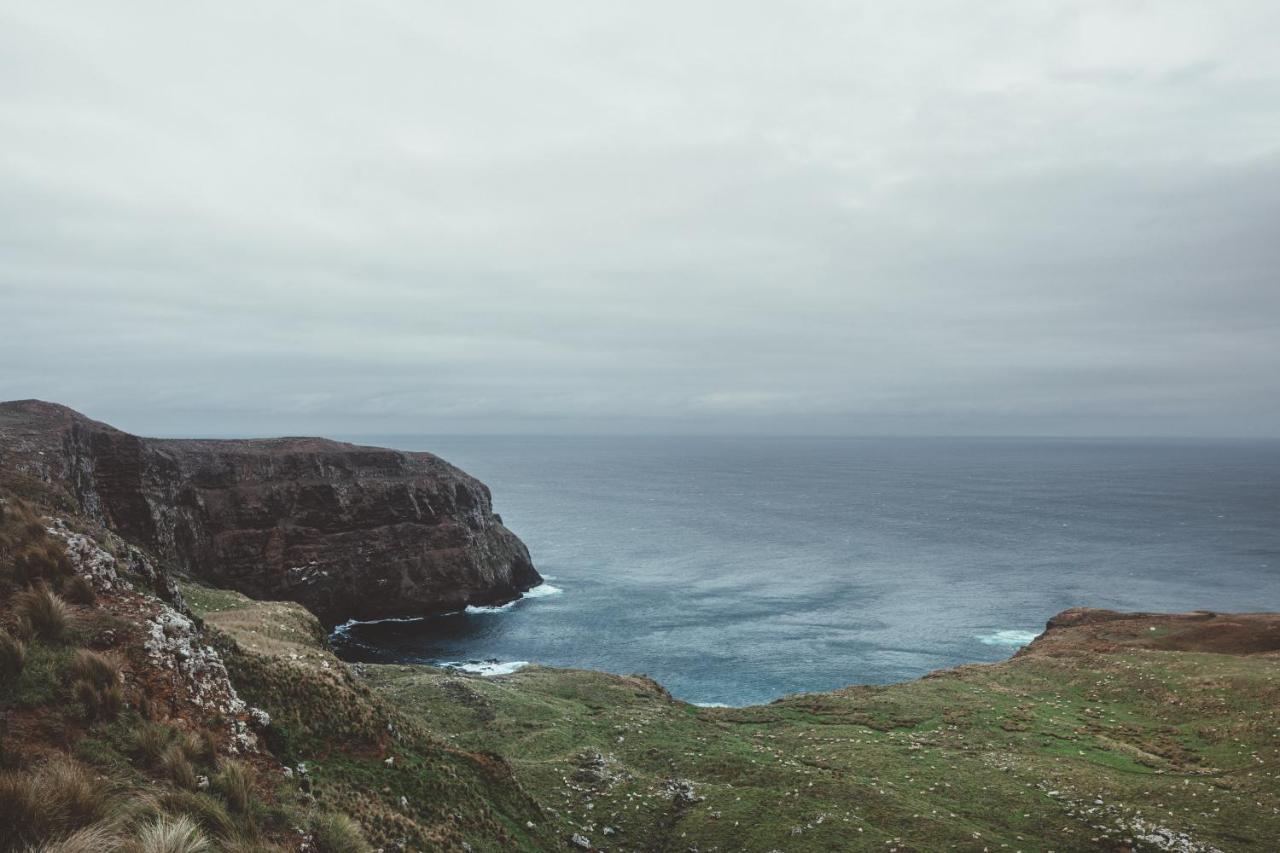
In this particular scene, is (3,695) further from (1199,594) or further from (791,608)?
(1199,594)

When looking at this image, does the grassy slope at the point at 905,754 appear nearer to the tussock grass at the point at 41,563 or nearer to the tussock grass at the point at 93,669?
the tussock grass at the point at 41,563

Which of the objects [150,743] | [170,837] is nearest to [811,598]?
[150,743]

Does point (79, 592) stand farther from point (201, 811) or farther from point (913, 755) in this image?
point (913, 755)

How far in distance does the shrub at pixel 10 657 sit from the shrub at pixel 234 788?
4.30m

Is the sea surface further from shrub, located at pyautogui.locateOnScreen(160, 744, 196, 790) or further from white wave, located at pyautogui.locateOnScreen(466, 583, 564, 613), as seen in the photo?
shrub, located at pyautogui.locateOnScreen(160, 744, 196, 790)

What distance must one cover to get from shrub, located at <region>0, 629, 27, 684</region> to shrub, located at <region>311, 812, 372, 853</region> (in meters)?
6.52

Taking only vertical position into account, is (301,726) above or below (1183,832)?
above

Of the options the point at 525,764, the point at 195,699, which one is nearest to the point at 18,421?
the point at 525,764

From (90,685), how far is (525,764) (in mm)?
27948

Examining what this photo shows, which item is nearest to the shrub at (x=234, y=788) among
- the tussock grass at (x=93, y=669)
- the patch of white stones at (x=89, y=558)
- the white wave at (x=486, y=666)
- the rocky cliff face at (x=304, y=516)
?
the tussock grass at (x=93, y=669)

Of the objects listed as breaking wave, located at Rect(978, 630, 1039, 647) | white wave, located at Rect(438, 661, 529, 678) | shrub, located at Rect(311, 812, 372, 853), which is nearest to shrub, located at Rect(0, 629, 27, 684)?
shrub, located at Rect(311, 812, 372, 853)

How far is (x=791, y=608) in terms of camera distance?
115 m

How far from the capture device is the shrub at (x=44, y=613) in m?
14.5

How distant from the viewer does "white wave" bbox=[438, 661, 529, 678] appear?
261ft
